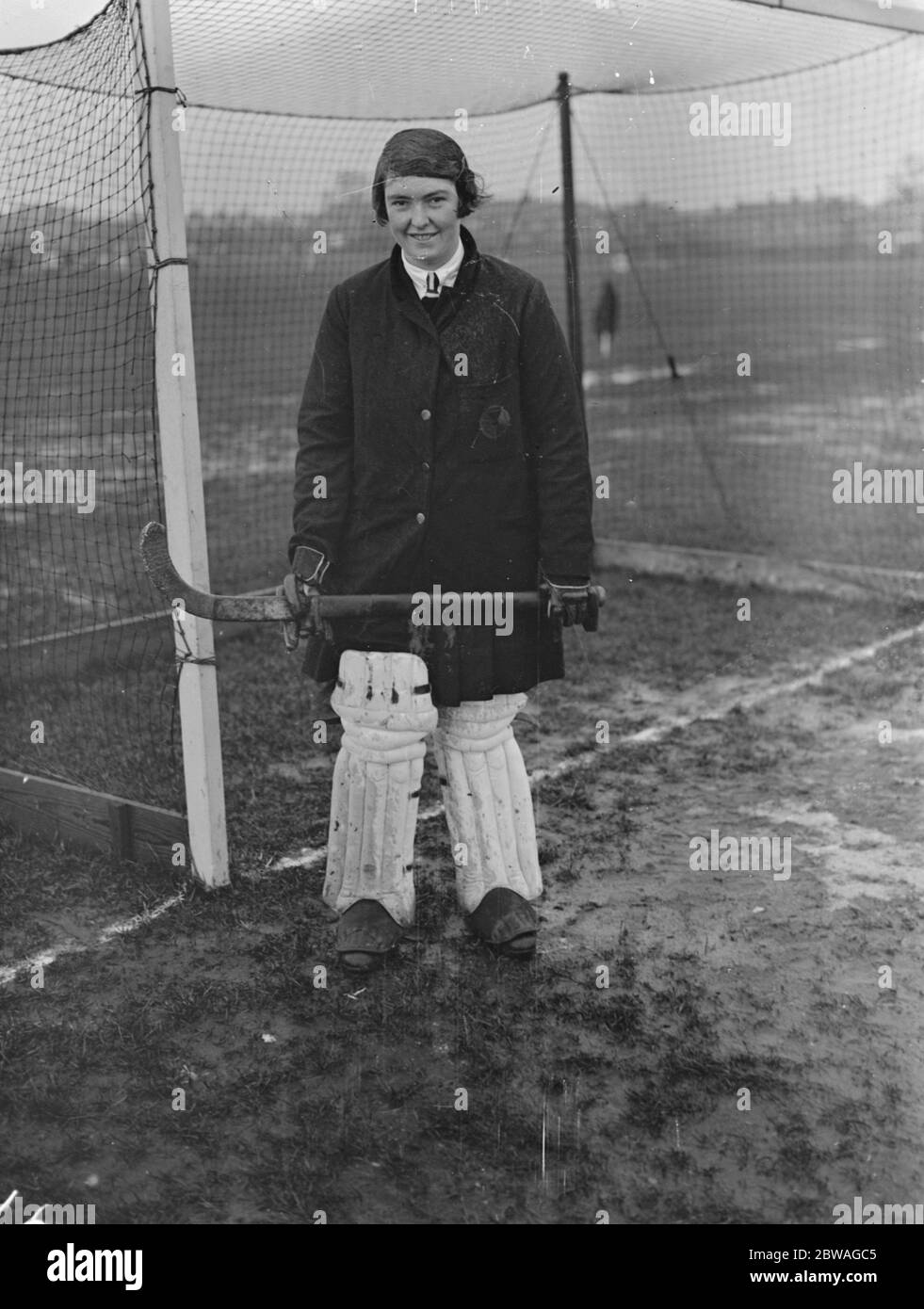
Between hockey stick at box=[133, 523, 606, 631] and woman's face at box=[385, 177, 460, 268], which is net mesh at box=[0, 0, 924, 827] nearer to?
hockey stick at box=[133, 523, 606, 631]

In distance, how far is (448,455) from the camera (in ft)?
10.4

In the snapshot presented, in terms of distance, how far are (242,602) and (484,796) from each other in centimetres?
79

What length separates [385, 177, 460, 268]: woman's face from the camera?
3.01 meters

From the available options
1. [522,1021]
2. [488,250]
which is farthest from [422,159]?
[488,250]

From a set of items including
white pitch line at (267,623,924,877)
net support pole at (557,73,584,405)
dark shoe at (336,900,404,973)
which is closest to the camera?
dark shoe at (336,900,404,973)

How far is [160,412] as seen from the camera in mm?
3471

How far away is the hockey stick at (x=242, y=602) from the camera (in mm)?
3064

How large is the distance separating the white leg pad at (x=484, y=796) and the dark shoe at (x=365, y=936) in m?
0.24

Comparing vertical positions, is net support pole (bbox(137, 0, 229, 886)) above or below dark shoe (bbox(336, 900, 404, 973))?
above

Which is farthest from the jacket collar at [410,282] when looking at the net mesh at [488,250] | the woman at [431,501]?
the net mesh at [488,250]

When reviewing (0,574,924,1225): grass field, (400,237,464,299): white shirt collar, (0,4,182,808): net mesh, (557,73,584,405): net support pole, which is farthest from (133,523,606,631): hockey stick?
(557,73,584,405): net support pole

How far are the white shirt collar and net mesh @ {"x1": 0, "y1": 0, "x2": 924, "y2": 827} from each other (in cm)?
78

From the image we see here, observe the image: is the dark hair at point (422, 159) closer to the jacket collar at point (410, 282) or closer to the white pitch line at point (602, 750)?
the jacket collar at point (410, 282)

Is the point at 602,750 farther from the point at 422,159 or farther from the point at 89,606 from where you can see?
the point at 89,606
